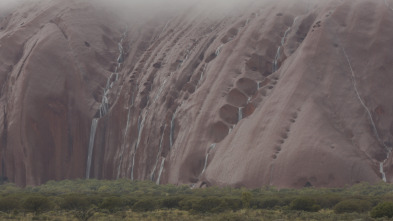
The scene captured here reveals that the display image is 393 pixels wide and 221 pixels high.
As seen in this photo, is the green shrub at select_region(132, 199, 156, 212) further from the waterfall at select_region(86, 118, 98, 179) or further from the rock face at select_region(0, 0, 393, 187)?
the waterfall at select_region(86, 118, 98, 179)

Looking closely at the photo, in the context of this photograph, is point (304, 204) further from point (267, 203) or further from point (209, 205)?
point (209, 205)

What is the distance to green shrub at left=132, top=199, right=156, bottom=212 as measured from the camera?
42438 millimetres

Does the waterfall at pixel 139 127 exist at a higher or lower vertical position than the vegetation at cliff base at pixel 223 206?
lower

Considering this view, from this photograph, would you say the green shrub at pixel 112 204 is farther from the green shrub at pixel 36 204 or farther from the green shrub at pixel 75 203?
the green shrub at pixel 36 204

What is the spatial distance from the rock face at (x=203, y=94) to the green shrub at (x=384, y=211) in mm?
18555

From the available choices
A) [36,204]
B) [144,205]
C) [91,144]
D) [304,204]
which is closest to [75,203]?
[36,204]

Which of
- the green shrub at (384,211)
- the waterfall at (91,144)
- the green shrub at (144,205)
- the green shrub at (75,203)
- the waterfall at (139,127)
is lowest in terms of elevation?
the waterfall at (91,144)

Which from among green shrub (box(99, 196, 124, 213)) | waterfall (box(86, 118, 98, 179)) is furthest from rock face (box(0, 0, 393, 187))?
green shrub (box(99, 196, 124, 213))

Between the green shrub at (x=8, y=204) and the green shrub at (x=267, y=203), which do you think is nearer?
the green shrub at (x=267, y=203)

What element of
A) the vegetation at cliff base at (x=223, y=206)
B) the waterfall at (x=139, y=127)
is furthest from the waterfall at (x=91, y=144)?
the vegetation at cliff base at (x=223, y=206)

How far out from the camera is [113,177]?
71.9m

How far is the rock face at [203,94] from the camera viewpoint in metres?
54.7

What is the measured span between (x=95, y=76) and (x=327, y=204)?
46.0 metres

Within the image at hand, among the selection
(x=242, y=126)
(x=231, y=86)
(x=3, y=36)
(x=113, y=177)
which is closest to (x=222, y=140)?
(x=242, y=126)
